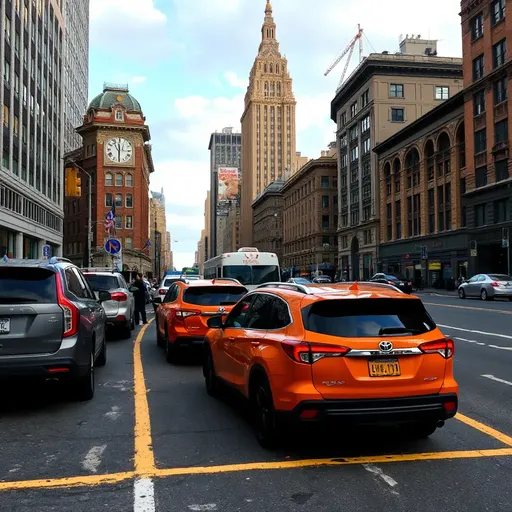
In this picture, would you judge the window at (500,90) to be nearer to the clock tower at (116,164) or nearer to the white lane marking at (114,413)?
the white lane marking at (114,413)

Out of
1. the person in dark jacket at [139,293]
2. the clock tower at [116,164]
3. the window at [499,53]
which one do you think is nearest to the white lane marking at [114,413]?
the person in dark jacket at [139,293]

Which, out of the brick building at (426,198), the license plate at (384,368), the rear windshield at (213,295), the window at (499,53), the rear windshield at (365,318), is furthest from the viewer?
the brick building at (426,198)

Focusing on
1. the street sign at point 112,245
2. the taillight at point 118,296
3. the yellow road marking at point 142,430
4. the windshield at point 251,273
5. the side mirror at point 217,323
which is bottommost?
the yellow road marking at point 142,430

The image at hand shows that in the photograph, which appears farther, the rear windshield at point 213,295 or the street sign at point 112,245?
the street sign at point 112,245

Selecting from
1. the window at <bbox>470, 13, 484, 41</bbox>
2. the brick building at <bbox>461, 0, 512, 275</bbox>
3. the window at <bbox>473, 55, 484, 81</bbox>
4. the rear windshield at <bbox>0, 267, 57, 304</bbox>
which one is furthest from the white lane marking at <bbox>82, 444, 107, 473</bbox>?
the window at <bbox>470, 13, 484, 41</bbox>

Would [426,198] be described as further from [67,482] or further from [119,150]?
[67,482]

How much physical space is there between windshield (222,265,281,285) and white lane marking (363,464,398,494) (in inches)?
732

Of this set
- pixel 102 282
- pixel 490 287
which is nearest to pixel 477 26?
pixel 490 287

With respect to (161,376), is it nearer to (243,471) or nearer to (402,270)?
(243,471)

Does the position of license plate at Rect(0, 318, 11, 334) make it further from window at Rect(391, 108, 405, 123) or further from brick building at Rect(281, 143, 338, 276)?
brick building at Rect(281, 143, 338, 276)

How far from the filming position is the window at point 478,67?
46969mm

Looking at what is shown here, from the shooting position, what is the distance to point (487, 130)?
4559 centimetres

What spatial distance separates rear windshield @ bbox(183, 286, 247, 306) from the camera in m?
10.5

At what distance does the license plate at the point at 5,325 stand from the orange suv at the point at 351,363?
9.77 feet
